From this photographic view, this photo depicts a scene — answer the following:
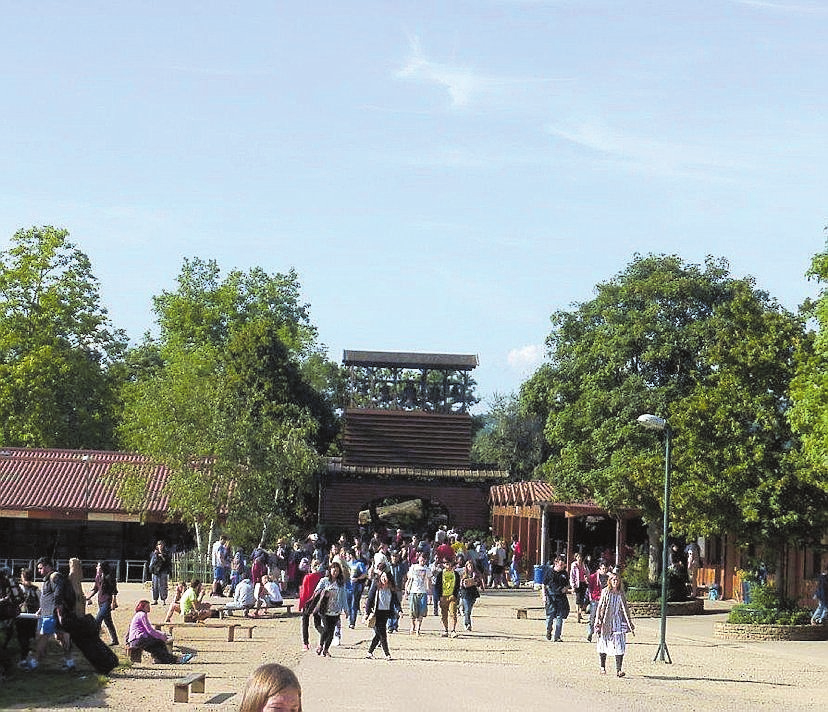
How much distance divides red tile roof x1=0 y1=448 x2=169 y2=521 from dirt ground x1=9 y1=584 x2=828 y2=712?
15155 millimetres

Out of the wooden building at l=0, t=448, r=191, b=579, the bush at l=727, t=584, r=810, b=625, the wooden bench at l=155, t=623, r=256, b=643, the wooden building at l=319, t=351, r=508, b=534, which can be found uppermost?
the wooden building at l=319, t=351, r=508, b=534

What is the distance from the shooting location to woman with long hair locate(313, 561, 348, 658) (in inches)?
863

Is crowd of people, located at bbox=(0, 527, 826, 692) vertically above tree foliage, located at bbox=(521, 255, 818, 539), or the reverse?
tree foliage, located at bbox=(521, 255, 818, 539)

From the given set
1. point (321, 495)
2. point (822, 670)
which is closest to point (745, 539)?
point (822, 670)

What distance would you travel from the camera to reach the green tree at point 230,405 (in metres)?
41.0

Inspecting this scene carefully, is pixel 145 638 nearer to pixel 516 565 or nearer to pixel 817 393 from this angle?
pixel 817 393

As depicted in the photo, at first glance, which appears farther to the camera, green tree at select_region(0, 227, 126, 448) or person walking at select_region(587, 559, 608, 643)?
green tree at select_region(0, 227, 126, 448)

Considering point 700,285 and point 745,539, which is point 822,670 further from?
point 700,285

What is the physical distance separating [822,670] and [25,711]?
13.8 metres

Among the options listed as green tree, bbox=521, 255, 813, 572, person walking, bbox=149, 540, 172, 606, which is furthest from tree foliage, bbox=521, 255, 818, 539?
person walking, bbox=149, 540, 172, 606

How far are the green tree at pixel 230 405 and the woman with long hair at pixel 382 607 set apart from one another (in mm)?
17335

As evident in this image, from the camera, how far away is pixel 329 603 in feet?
72.0

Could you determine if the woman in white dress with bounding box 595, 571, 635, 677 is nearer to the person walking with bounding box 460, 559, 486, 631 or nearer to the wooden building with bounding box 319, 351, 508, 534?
the person walking with bounding box 460, 559, 486, 631

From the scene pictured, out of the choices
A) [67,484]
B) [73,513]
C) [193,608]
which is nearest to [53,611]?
[193,608]
